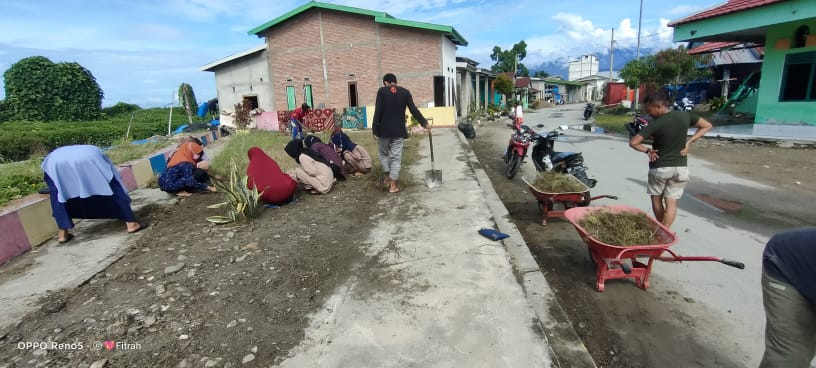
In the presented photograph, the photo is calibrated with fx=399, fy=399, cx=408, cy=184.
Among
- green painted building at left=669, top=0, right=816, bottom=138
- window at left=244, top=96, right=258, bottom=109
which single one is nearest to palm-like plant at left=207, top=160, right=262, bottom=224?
green painted building at left=669, top=0, right=816, bottom=138

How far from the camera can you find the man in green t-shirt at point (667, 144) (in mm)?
3760

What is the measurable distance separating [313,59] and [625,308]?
61.1 feet

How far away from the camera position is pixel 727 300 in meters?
3.11

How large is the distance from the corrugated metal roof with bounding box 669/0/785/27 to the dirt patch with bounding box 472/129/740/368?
10898 millimetres

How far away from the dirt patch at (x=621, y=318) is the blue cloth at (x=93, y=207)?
468 cm

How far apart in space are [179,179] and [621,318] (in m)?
6.10

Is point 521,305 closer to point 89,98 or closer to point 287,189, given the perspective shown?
point 287,189

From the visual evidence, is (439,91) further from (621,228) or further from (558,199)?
(621,228)

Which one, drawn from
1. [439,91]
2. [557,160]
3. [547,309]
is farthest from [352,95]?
[547,309]

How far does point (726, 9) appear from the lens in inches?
444

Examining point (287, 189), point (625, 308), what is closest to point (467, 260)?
point (625, 308)

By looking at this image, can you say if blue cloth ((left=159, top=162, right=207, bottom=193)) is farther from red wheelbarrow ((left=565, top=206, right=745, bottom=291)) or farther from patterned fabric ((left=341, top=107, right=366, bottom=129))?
patterned fabric ((left=341, top=107, right=366, bottom=129))

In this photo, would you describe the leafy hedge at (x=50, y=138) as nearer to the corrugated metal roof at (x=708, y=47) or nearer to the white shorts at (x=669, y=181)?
the white shorts at (x=669, y=181)

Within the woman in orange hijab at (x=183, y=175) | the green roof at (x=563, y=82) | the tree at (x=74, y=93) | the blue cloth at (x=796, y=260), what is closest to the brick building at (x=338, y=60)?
the tree at (x=74, y=93)
